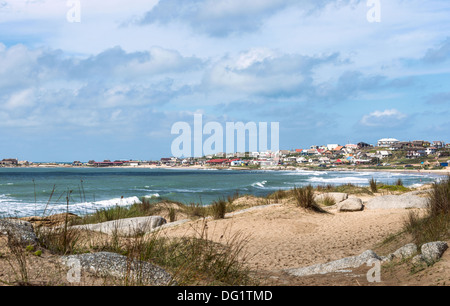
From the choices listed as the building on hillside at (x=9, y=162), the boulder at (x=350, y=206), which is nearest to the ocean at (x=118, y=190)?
the boulder at (x=350, y=206)

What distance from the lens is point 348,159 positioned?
12644 cm

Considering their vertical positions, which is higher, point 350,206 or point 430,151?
point 430,151

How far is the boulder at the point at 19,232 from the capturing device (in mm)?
4807

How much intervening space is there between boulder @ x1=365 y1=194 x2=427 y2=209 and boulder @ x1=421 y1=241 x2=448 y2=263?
332 inches

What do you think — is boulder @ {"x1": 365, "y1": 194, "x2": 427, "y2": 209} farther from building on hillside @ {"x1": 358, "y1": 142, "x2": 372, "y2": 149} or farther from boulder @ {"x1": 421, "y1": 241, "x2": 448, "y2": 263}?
building on hillside @ {"x1": 358, "y1": 142, "x2": 372, "y2": 149}

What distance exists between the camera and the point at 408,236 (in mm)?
8461

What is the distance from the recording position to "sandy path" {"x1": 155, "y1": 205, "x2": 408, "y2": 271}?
27.9 ft

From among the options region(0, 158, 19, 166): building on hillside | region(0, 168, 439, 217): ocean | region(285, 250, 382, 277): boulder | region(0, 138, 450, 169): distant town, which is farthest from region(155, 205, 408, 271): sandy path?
region(0, 158, 19, 166): building on hillside

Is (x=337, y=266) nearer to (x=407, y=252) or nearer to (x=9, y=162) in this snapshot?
(x=407, y=252)

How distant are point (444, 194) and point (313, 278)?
164 inches

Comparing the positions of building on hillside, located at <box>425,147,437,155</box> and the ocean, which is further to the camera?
building on hillside, located at <box>425,147,437,155</box>

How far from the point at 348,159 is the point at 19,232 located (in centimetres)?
12813

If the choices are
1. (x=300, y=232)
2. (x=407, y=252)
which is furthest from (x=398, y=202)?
(x=407, y=252)
